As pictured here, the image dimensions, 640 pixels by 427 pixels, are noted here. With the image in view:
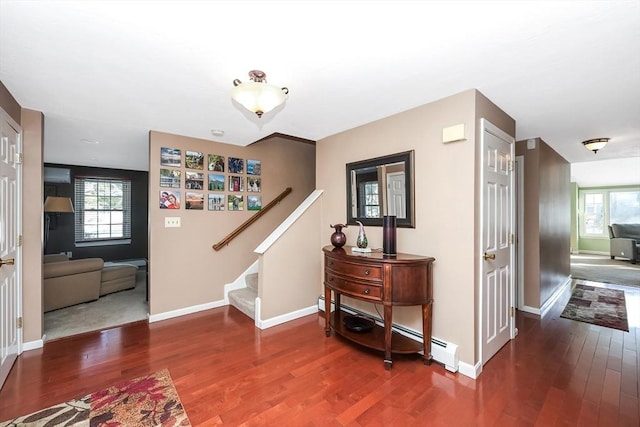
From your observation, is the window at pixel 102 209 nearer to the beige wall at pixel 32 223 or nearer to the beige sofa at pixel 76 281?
the beige sofa at pixel 76 281

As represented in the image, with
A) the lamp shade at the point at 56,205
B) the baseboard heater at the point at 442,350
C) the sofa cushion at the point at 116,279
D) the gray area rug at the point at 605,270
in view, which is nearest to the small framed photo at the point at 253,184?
the sofa cushion at the point at 116,279

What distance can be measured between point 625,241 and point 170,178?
10164mm

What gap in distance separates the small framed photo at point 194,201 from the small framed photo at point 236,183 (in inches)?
16.7

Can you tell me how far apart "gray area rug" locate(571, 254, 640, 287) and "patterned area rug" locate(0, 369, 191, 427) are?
6895 millimetres

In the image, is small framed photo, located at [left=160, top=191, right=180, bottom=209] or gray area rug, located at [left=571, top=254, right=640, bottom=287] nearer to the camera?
small framed photo, located at [left=160, top=191, right=180, bottom=209]

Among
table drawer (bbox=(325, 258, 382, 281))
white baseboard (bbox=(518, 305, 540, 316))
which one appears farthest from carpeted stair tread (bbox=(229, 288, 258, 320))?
white baseboard (bbox=(518, 305, 540, 316))

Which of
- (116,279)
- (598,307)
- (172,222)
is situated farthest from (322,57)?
(598,307)

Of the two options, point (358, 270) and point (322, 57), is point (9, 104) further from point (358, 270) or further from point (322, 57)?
point (358, 270)

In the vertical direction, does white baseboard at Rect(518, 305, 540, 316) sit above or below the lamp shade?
below

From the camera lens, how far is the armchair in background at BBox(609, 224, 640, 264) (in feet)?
21.8

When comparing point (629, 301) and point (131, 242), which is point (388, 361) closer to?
point (629, 301)

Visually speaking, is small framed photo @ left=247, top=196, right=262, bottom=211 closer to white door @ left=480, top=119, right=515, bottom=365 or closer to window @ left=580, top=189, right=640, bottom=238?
white door @ left=480, top=119, right=515, bottom=365

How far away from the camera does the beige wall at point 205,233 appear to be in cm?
324

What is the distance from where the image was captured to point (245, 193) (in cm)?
395
